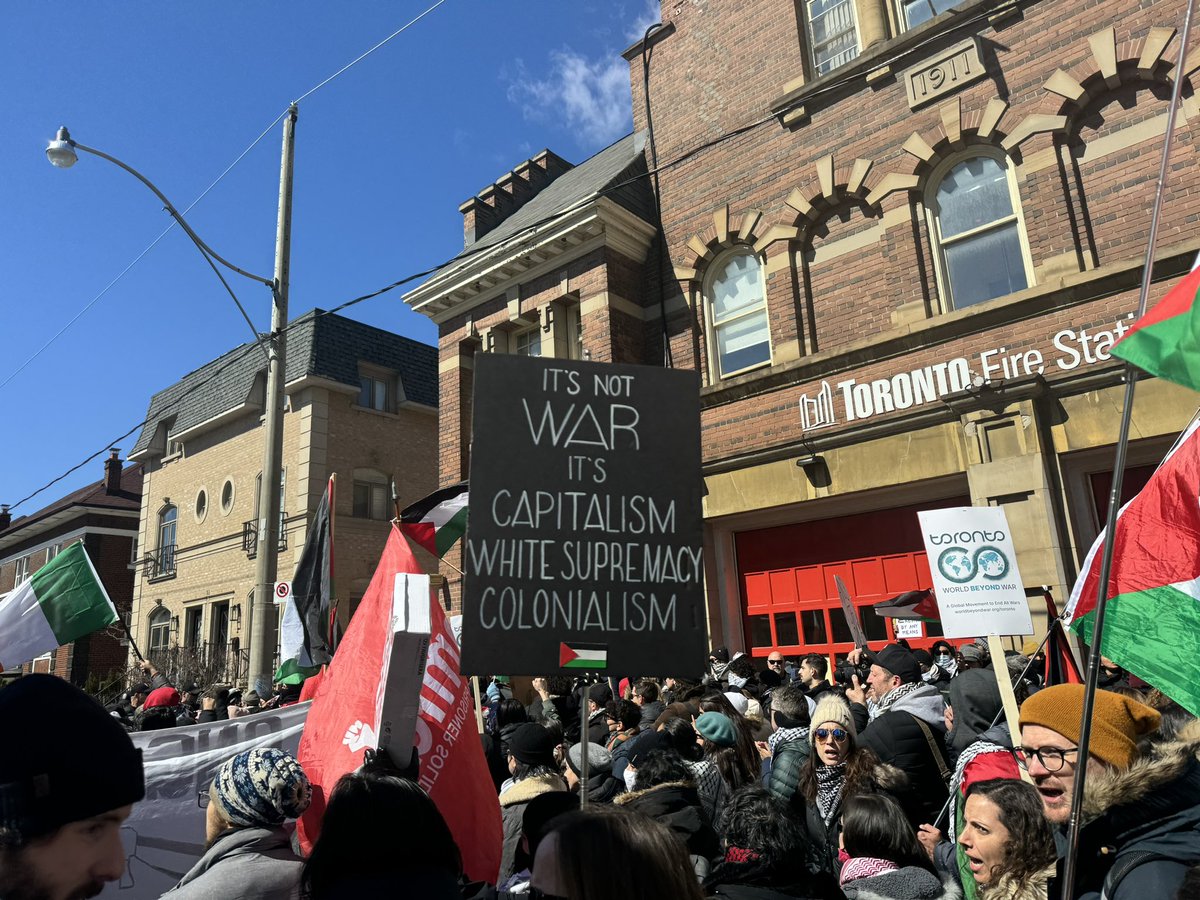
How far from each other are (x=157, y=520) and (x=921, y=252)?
28768 mm

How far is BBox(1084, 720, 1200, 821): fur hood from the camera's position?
223cm

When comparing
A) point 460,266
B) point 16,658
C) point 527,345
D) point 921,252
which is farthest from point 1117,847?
point 460,266

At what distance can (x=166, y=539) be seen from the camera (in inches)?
1182

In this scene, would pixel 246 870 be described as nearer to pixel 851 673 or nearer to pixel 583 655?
pixel 583 655

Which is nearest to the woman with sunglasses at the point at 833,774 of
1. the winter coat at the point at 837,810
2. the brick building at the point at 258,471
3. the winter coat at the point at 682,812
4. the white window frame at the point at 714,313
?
the winter coat at the point at 837,810

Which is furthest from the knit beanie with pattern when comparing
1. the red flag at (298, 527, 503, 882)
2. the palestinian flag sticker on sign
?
the palestinian flag sticker on sign

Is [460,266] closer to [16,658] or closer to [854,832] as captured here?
[16,658]

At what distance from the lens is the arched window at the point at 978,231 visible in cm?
1084

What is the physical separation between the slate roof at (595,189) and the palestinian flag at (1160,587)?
1136cm

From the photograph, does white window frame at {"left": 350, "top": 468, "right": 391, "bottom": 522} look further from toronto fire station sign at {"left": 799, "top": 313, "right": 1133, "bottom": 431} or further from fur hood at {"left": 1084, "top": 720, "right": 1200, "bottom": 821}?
fur hood at {"left": 1084, "top": 720, "right": 1200, "bottom": 821}

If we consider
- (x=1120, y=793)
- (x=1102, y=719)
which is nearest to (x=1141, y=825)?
(x=1120, y=793)

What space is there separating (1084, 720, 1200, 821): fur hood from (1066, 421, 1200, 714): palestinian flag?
0.84 m

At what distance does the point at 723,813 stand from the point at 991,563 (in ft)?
11.6

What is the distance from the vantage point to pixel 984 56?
11.1 meters
